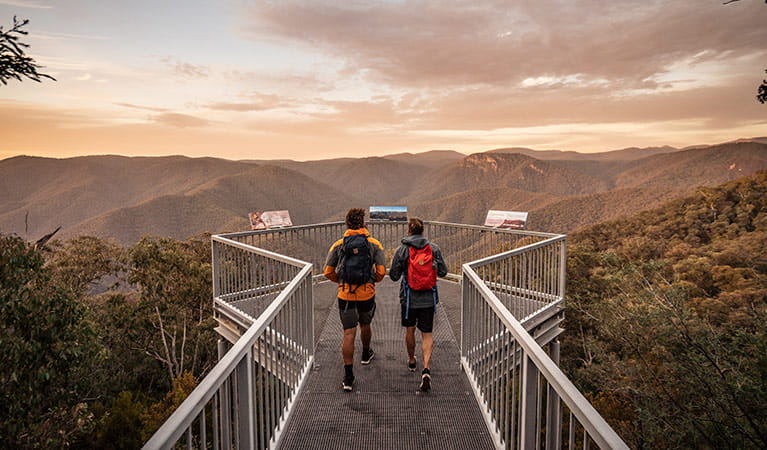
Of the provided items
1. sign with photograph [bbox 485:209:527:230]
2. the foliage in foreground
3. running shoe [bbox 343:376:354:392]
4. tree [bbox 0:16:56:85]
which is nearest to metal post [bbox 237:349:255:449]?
running shoe [bbox 343:376:354:392]

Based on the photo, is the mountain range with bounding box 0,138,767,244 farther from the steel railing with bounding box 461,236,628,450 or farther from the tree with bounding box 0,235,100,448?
the steel railing with bounding box 461,236,628,450

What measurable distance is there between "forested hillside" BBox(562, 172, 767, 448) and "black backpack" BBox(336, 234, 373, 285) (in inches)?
280

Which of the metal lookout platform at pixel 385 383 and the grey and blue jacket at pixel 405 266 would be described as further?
the grey and blue jacket at pixel 405 266

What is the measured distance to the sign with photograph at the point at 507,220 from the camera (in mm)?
8953

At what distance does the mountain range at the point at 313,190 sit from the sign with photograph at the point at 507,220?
67592 millimetres

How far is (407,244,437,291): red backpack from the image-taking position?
473cm

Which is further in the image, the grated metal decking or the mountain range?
the mountain range

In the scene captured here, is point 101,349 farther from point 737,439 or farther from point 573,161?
point 573,161

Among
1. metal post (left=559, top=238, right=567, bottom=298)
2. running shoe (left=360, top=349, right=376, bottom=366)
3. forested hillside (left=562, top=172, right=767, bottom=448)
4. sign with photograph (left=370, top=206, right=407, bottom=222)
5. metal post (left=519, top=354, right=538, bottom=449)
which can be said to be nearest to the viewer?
metal post (left=519, top=354, right=538, bottom=449)

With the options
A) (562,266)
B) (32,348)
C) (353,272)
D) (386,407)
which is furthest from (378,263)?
(32,348)

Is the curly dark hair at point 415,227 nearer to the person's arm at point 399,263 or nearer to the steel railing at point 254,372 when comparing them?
the person's arm at point 399,263

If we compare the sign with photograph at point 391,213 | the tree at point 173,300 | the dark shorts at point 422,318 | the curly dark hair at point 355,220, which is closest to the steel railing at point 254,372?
the curly dark hair at point 355,220

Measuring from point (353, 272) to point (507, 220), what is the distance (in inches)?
214

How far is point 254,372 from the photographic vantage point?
2.80m
